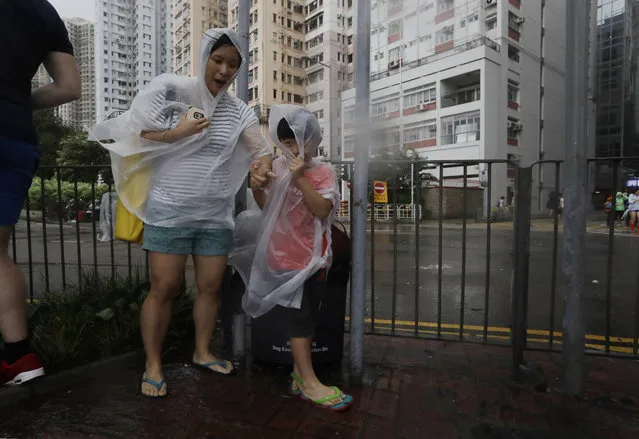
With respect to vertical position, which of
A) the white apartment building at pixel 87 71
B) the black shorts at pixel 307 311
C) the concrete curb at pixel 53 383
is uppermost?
the white apartment building at pixel 87 71

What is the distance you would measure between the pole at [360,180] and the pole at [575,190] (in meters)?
0.98

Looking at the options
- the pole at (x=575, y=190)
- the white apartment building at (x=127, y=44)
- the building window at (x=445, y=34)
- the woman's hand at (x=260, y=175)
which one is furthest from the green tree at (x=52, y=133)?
the pole at (x=575, y=190)

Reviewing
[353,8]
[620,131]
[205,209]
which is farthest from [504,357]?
[620,131]

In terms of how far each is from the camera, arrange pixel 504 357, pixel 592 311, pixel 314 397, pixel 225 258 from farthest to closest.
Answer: pixel 592 311
pixel 504 357
pixel 225 258
pixel 314 397

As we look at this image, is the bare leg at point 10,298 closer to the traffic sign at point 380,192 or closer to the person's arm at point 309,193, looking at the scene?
the person's arm at point 309,193

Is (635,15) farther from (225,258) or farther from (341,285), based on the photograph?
(225,258)

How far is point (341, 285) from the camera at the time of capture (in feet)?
7.93

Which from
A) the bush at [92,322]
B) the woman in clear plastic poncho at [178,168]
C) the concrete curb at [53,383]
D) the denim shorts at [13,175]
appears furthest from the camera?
the bush at [92,322]

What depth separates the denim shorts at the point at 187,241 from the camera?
210cm

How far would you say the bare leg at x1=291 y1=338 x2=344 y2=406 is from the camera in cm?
210

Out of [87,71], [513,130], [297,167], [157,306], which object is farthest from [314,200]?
[87,71]

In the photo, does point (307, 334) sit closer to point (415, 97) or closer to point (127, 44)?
point (415, 97)

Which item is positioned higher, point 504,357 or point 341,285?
point 341,285

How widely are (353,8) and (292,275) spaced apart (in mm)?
1452
